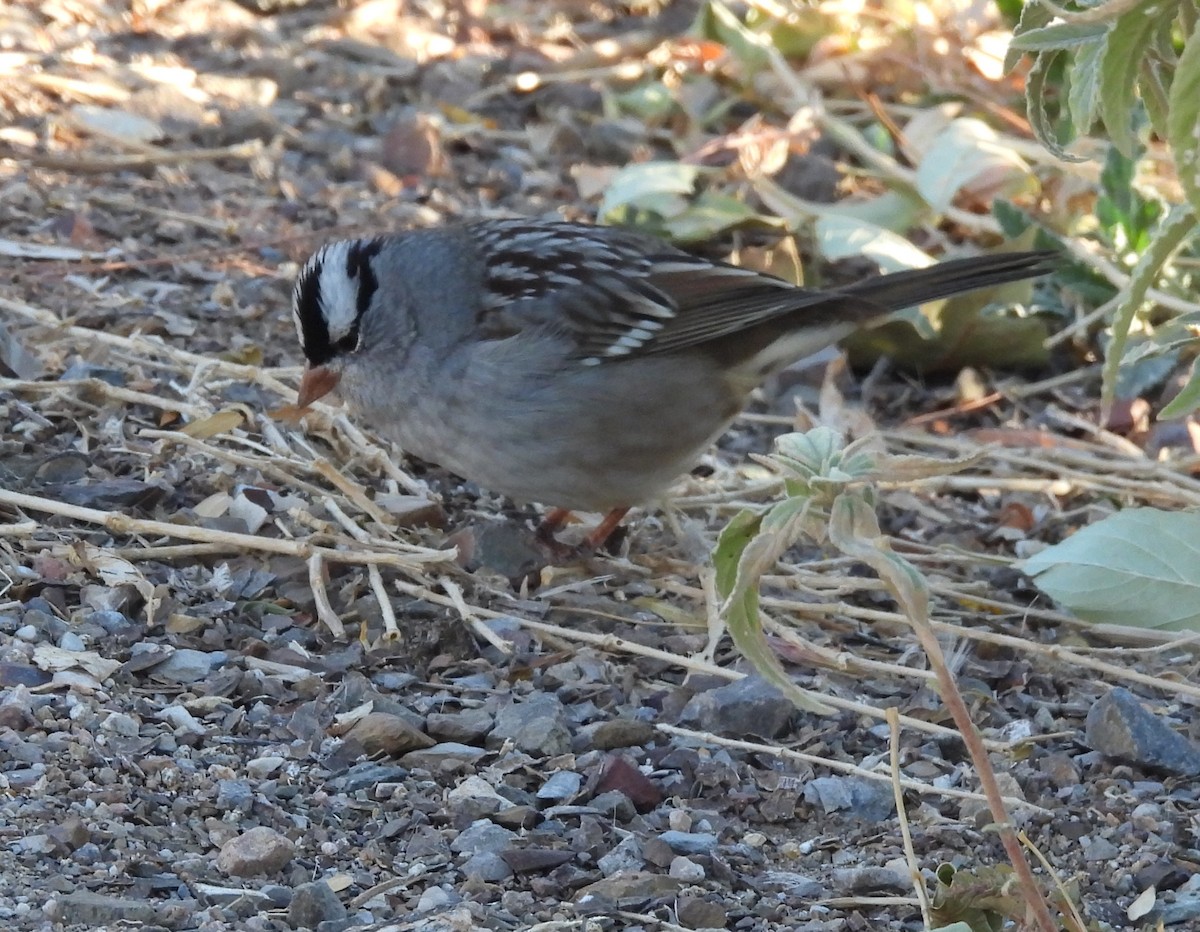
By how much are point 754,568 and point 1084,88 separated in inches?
30.9

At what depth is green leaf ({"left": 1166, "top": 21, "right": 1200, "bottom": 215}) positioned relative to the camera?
69.2 inches

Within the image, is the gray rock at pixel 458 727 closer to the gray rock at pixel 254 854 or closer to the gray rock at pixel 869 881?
the gray rock at pixel 254 854

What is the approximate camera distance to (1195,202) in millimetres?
1855

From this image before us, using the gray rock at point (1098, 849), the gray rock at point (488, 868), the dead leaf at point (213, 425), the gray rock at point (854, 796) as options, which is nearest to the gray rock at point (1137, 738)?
the gray rock at point (1098, 849)

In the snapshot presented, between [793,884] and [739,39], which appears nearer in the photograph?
[793,884]

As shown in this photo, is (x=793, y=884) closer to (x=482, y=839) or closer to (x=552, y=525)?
(x=482, y=839)

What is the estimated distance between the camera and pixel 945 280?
3.88 meters

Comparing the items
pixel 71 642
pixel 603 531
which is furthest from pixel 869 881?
pixel 603 531

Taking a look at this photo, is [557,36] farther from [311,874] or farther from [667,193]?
[311,874]

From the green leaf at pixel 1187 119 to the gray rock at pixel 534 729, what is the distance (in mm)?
1322

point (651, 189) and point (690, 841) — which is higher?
point (651, 189)

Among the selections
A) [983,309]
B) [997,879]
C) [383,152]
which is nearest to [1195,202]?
[997,879]

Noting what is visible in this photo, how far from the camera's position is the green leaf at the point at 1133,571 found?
3.02 m

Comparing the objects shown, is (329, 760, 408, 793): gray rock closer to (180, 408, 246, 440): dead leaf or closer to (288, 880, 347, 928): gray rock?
(288, 880, 347, 928): gray rock
